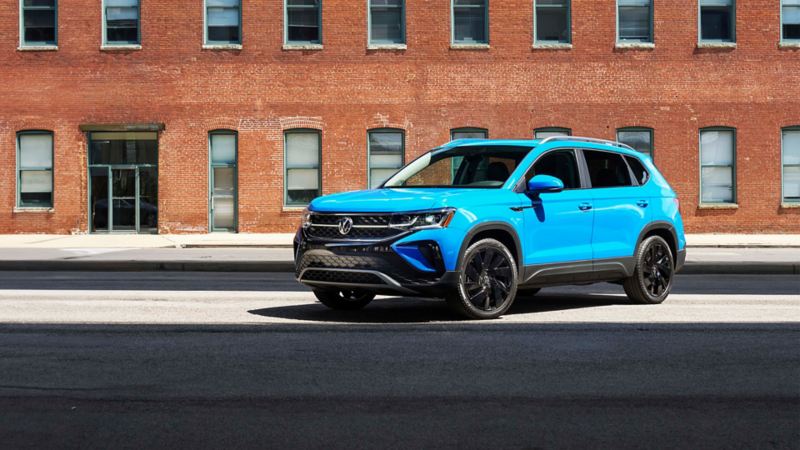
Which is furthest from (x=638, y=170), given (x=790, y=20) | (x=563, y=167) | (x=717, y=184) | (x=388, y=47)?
(x=790, y=20)

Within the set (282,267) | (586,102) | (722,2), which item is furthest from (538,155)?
(722,2)

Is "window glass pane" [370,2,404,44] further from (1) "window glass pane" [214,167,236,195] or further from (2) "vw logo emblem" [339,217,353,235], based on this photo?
(2) "vw logo emblem" [339,217,353,235]

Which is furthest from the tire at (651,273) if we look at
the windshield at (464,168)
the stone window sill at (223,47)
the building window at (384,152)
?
the stone window sill at (223,47)

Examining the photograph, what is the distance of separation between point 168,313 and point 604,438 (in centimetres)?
685

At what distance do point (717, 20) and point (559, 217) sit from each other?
2306 centimetres

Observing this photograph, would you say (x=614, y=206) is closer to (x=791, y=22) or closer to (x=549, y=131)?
(x=549, y=131)

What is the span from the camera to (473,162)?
11.7m

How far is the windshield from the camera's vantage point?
37.3 feet

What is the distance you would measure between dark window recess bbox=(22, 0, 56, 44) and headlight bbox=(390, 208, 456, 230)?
24861 millimetres

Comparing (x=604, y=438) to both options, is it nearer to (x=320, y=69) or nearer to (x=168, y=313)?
(x=168, y=313)

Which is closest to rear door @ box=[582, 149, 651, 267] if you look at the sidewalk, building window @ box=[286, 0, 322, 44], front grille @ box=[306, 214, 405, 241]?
front grille @ box=[306, 214, 405, 241]

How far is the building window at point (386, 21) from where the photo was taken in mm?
32219

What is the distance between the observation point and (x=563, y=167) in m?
12.0

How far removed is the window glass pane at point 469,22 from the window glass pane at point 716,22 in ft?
20.6
